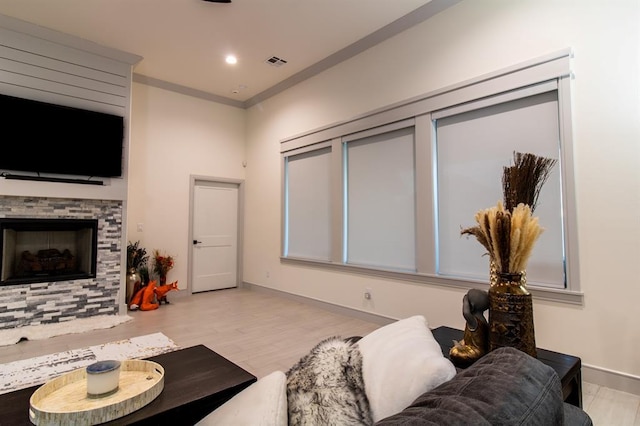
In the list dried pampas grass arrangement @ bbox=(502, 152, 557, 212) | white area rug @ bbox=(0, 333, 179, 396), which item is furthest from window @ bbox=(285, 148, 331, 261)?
dried pampas grass arrangement @ bbox=(502, 152, 557, 212)

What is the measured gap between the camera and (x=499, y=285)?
4.75ft

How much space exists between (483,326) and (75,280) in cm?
451

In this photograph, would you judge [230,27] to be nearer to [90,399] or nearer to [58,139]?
[58,139]

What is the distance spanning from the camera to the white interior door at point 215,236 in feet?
18.6

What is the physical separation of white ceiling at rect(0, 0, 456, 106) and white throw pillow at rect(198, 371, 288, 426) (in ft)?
12.0

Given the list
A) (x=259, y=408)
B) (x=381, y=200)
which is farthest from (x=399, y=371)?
(x=381, y=200)

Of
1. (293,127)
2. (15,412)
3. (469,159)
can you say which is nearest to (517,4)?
(469,159)

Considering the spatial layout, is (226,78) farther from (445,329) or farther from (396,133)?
(445,329)

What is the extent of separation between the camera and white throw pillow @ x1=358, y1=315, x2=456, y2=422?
31.3 inches

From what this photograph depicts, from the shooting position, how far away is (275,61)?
4652 mm

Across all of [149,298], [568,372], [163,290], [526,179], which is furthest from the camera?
[163,290]

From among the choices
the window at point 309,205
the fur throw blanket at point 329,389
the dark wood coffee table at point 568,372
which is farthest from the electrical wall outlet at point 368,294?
the fur throw blanket at point 329,389

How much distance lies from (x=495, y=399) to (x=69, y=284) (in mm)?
4788

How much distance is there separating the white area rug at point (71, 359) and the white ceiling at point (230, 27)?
345 cm
